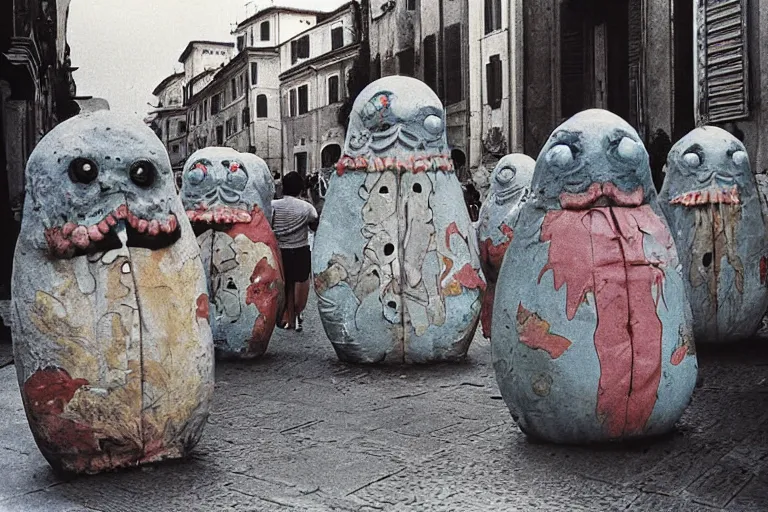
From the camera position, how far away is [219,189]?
7156 millimetres

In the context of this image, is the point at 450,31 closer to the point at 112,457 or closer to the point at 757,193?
the point at 757,193

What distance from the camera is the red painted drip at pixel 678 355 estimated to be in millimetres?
4352

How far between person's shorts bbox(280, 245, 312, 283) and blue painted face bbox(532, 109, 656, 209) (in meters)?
4.76

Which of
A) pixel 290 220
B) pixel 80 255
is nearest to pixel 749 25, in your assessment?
pixel 290 220

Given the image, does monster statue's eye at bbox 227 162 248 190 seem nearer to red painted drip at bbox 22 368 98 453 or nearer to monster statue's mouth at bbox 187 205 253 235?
monster statue's mouth at bbox 187 205 253 235

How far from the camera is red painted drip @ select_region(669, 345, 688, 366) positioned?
4.35 m

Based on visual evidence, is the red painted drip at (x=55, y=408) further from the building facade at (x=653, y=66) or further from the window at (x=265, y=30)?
the window at (x=265, y=30)

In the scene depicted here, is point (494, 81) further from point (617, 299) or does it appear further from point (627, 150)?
point (617, 299)

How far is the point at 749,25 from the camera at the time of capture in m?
11.0

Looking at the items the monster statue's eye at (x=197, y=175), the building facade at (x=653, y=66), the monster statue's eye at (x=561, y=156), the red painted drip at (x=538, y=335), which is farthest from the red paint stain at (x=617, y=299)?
the building facade at (x=653, y=66)

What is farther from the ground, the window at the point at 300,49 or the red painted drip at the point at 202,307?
the window at the point at 300,49

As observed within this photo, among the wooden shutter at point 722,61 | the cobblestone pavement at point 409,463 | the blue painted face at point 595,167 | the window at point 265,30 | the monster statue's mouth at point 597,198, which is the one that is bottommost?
the cobblestone pavement at point 409,463

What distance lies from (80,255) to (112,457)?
36.2 inches

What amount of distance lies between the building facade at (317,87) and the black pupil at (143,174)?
989 inches
